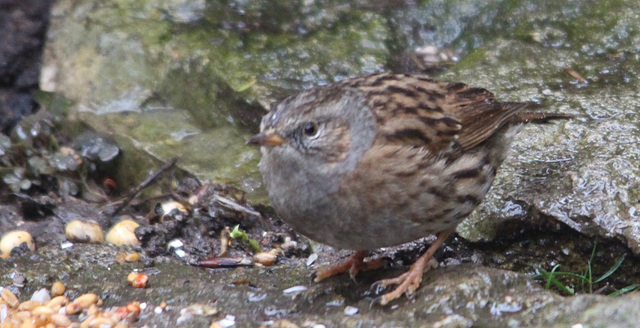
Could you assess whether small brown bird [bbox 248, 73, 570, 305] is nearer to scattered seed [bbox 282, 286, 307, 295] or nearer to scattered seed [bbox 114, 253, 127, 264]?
scattered seed [bbox 282, 286, 307, 295]

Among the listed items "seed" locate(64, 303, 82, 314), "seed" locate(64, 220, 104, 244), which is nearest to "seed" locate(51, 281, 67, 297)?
"seed" locate(64, 303, 82, 314)

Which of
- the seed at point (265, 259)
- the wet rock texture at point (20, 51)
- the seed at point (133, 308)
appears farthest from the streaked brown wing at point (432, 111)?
the wet rock texture at point (20, 51)

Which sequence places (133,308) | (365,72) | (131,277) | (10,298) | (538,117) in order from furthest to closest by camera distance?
(365,72), (538,117), (131,277), (10,298), (133,308)

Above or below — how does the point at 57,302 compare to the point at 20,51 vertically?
above

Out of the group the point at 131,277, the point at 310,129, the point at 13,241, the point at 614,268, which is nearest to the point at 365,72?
the point at 310,129

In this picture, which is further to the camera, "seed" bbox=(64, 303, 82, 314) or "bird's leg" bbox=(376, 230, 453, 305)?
"seed" bbox=(64, 303, 82, 314)

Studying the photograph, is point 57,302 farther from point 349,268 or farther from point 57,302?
point 349,268

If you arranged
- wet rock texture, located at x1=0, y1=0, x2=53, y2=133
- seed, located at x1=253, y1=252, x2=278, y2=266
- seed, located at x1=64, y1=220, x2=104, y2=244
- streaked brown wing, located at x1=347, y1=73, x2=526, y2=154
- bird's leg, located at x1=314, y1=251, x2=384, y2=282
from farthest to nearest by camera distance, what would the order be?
wet rock texture, located at x1=0, y1=0, x2=53, y2=133 < seed, located at x1=64, y1=220, x2=104, y2=244 < seed, located at x1=253, y1=252, x2=278, y2=266 < bird's leg, located at x1=314, y1=251, x2=384, y2=282 < streaked brown wing, located at x1=347, y1=73, x2=526, y2=154
